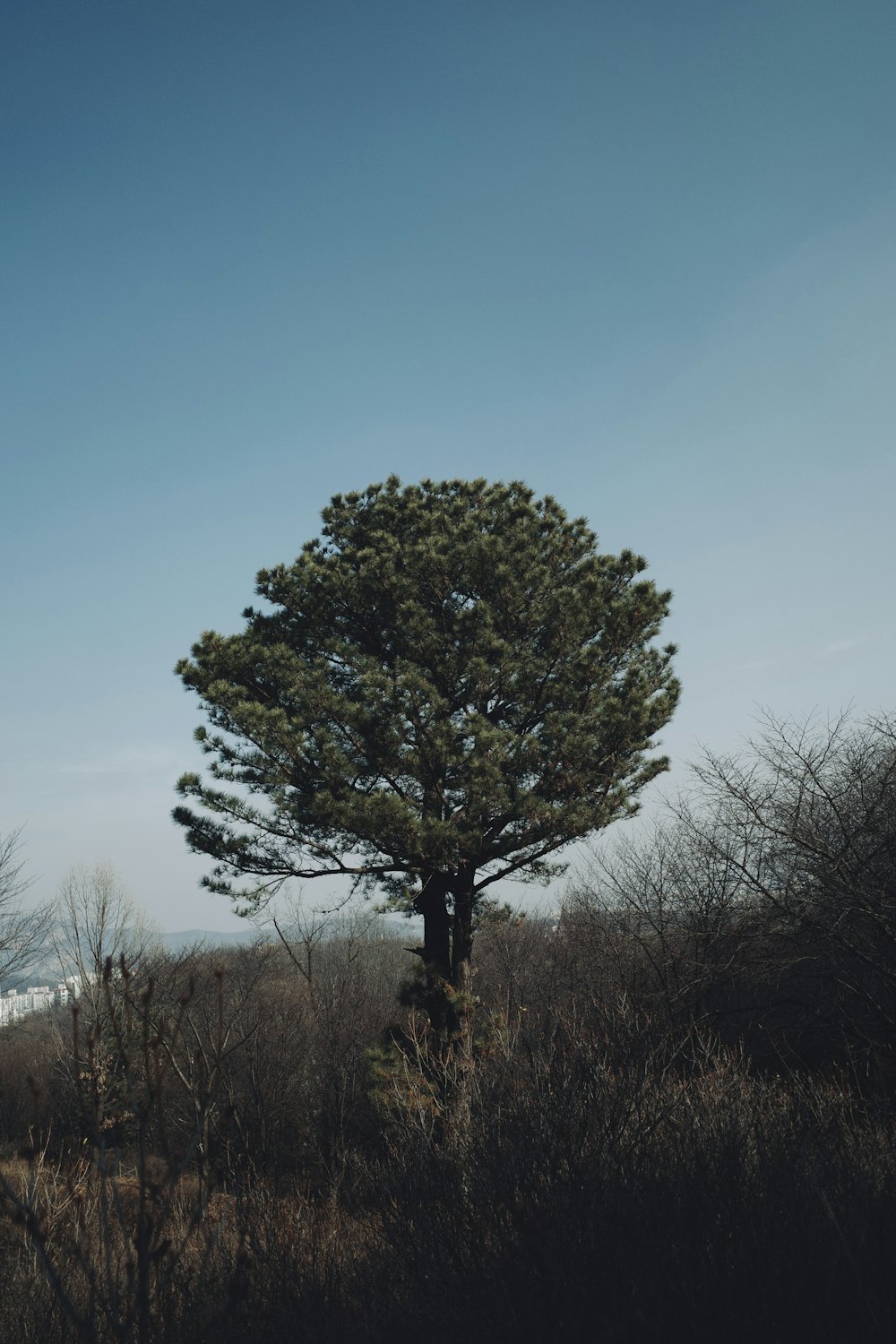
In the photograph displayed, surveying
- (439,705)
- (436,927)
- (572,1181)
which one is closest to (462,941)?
(436,927)

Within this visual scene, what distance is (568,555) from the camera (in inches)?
634

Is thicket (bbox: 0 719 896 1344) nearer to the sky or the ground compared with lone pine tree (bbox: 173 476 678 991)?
nearer to the ground

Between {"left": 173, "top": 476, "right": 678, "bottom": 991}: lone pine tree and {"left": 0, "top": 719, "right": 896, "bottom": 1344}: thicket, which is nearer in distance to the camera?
{"left": 0, "top": 719, "right": 896, "bottom": 1344}: thicket

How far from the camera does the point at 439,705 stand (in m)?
13.8

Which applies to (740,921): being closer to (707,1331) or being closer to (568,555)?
(568,555)

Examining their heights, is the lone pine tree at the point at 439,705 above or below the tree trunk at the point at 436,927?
above

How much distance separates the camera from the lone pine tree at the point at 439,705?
13.5 meters

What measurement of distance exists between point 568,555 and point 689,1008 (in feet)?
31.0

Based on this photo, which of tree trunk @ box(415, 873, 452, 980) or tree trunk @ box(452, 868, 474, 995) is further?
tree trunk @ box(415, 873, 452, 980)

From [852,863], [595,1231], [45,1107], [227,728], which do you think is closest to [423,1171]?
[595,1231]

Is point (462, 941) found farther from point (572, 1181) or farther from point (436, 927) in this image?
point (572, 1181)

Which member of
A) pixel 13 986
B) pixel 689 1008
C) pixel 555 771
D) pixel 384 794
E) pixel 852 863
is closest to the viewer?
pixel 852 863

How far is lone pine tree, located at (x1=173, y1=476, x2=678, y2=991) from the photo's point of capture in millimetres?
13484

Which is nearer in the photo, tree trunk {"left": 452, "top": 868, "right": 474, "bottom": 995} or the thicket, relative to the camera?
the thicket
